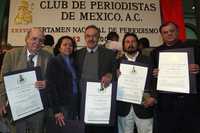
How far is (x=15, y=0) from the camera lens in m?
7.63

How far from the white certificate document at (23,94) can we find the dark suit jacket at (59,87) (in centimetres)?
17

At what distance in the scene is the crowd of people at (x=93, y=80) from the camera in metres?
4.82

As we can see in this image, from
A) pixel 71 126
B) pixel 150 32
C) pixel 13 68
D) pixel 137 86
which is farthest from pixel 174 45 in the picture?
pixel 150 32

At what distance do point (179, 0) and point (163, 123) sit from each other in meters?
3.62

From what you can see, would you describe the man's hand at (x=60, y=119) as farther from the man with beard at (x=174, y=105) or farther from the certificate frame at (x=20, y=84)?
the man with beard at (x=174, y=105)

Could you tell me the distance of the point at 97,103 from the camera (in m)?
4.86

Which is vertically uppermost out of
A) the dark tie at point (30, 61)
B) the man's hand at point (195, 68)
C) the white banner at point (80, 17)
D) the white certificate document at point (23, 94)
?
the white banner at point (80, 17)

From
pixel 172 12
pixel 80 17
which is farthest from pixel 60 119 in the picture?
pixel 172 12

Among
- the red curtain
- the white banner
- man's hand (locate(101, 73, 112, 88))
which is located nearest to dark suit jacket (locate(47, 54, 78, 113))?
man's hand (locate(101, 73, 112, 88))

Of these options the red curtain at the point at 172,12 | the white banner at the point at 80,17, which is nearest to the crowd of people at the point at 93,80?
the white banner at the point at 80,17

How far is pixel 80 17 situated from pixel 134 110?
3.03 meters

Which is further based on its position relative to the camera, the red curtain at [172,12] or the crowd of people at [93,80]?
the red curtain at [172,12]

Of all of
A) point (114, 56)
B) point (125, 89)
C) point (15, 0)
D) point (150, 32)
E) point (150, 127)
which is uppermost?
point (15, 0)

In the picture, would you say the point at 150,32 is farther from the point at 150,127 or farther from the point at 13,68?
the point at 13,68
